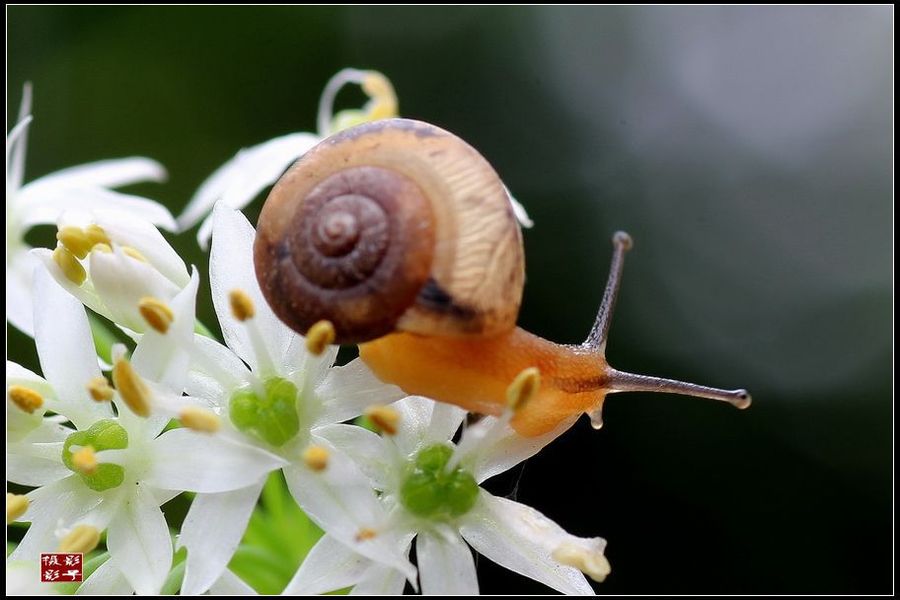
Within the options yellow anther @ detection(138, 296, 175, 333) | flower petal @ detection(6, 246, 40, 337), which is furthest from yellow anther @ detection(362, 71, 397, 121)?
yellow anther @ detection(138, 296, 175, 333)

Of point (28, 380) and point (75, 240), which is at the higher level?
point (75, 240)

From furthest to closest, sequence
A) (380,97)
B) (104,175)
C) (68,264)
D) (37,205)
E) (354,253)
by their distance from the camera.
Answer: (380,97) < (104,175) < (37,205) < (68,264) < (354,253)

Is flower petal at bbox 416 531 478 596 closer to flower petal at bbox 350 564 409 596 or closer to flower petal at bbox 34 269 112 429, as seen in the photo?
flower petal at bbox 350 564 409 596

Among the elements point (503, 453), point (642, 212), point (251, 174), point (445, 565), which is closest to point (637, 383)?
point (503, 453)

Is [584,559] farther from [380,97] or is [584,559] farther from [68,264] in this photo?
[380,97]

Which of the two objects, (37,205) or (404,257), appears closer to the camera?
(404,257)

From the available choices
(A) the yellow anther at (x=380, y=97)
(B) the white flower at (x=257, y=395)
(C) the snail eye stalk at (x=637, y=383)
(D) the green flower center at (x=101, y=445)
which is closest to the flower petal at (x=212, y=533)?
(B) the white flower at (x=257, y=395)
